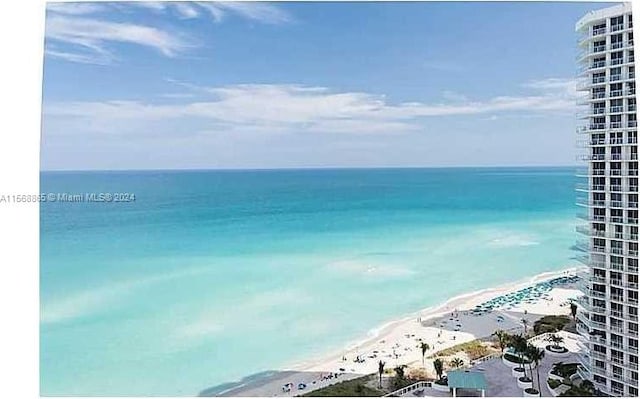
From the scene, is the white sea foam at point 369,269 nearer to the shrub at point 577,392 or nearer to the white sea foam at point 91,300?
the white sea foam at point 91,300

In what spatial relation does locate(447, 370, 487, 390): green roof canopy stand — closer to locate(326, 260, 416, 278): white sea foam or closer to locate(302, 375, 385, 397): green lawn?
locate(302, 375, 385, 397): green lawn

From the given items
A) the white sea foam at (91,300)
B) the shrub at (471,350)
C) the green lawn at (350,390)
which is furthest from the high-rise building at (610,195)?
the white sea foam at (91,300)

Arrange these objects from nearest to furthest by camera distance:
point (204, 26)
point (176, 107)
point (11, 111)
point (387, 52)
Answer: point (11, 111) < point (204, 26) < point (387, 52) < point (176, 107)

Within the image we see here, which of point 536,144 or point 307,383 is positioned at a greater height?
point 536,144

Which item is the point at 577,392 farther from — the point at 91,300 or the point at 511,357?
the point at 91,300

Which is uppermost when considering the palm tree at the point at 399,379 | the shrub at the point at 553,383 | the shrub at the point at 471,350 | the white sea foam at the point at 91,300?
the white sea foam at the point at 91,300

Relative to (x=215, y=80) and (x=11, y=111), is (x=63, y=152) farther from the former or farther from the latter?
(x=11, y=111)

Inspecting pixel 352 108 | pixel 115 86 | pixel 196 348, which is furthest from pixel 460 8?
pixel 196 348
